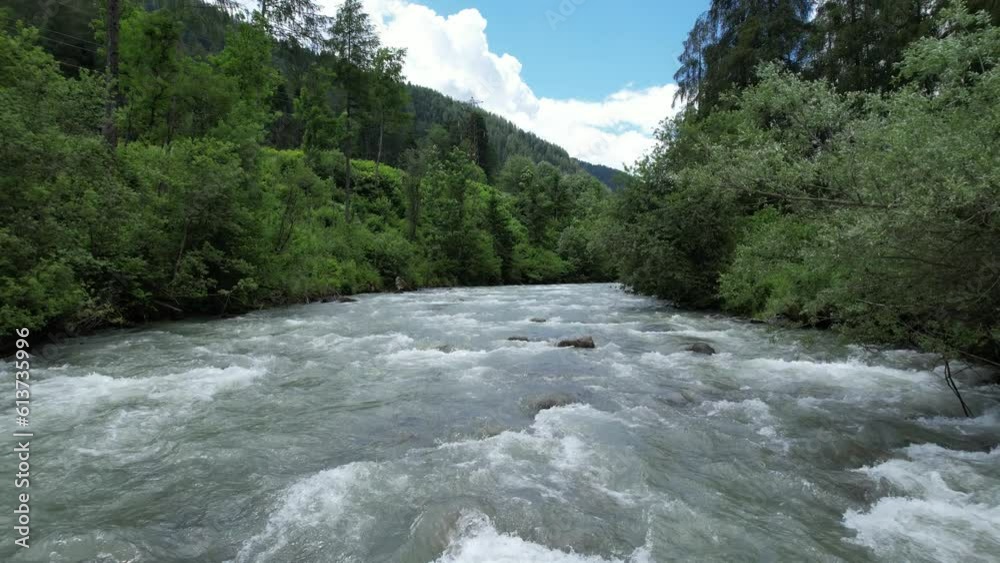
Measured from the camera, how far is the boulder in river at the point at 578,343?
13039mm

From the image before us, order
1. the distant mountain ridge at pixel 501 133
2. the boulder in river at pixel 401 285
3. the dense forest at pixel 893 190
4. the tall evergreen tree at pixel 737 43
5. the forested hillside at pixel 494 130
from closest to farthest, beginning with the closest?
the dense forest at pixel 893 190
the tall evergreen tree at pixel 737 43
the boulder in river at pixel 401 285
the forested hillside at pixel 494 130
the distant mountain ridge at pixel 501 133

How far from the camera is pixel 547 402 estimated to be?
840 centimetres

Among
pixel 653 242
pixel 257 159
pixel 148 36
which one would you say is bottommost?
pixel 653 242

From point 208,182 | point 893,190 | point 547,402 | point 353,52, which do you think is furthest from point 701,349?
point 353,52

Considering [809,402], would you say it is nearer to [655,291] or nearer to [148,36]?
[655,291]

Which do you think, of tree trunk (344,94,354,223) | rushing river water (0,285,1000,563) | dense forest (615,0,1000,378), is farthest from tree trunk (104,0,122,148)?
tree trunk (344,94,354,223)

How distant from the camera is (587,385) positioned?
9.68 metres

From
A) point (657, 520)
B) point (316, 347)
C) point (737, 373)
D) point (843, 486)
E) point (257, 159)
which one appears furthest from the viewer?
point (257, 159)

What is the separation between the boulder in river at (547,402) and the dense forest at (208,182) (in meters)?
9.01

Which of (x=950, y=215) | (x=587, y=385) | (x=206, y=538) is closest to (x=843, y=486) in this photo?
(x=950, y=215)

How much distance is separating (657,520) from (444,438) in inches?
117

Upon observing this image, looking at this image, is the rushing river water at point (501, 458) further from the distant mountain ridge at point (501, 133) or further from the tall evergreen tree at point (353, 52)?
the distant mountain ridge at point (501, 133)

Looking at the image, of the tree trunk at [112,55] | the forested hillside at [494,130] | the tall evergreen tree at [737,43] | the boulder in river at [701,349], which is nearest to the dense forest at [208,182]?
the tree trunk at [112,55]

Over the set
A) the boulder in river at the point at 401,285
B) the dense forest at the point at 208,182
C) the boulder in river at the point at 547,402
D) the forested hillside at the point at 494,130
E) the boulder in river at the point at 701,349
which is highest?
the forested hillside at the point at 494,130
